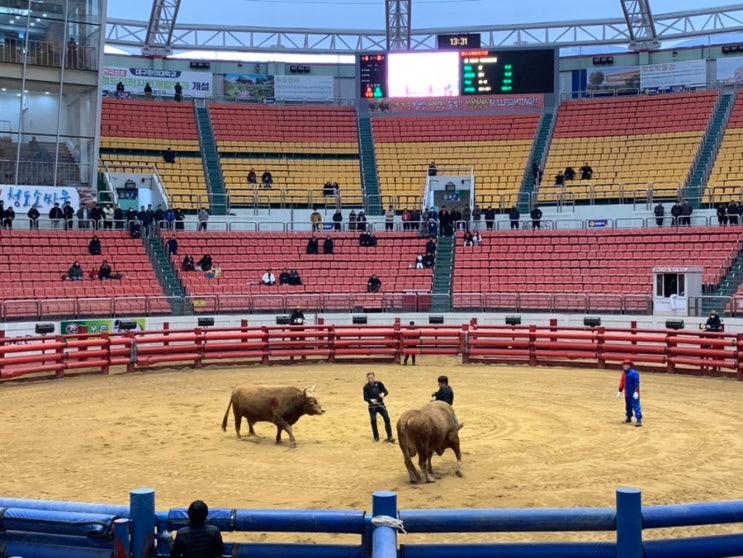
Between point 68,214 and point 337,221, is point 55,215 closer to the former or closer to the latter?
point 68,214

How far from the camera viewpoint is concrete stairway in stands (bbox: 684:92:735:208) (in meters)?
43.2

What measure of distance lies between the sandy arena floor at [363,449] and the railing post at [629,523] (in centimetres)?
393

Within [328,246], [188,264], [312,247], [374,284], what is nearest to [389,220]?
[328,246]

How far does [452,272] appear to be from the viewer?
38.3 m

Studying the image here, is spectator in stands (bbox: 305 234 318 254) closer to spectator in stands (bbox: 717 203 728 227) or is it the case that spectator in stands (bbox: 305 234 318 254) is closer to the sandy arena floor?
the sandy arena floor

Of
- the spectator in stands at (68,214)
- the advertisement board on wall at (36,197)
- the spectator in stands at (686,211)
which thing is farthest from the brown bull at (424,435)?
the advertisement board on wall at (36,197)

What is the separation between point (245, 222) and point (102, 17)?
1174cm

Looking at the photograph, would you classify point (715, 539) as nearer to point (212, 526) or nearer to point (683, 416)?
point (212, 526)

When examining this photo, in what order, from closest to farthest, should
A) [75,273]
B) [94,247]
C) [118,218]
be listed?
[75,273], [94,247], [118,218]

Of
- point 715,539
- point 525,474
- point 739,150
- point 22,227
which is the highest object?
point 739,150

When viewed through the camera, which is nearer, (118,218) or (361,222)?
(118,218)

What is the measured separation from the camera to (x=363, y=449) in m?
14.6

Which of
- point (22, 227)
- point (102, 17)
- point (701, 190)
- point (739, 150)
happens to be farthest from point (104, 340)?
point (739, 150)

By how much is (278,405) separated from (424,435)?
3767 mm
